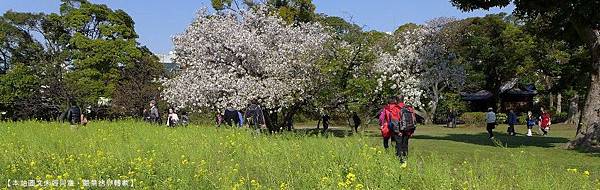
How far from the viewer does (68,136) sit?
463 inches

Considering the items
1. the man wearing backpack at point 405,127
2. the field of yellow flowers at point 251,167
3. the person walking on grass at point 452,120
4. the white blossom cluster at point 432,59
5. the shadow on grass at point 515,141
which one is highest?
the white blossom cluster at point 432,59

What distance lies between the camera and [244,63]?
21438 millimetres

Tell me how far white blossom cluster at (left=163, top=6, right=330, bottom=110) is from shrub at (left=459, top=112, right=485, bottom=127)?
18.0 m

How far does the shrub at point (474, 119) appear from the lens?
3741cm

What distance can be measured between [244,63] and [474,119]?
69.7ft

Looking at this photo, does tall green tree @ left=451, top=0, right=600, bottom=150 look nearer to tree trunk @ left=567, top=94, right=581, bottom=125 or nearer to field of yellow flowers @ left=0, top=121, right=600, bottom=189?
field of yellow flowers @ left=0, top=121, right=600, bottom=189

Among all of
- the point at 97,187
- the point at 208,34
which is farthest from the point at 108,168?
the point at 208,34

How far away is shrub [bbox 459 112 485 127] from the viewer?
123 ft

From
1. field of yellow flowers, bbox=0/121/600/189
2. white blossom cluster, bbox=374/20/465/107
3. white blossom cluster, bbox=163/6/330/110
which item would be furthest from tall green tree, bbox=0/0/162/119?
field of yellow flowers, bbox=0/121/600/189

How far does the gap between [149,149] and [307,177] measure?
13.1 ft

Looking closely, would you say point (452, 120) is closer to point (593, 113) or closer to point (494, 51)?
point (494, 51)

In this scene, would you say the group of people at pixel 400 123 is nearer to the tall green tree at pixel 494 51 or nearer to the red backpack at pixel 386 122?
the red backpack at pixel 386 122

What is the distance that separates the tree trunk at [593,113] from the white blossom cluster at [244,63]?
8744 mm

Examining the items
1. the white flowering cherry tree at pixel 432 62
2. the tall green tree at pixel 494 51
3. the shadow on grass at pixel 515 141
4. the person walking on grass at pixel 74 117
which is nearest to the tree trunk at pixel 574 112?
the tall green tree at pixel 494 51
